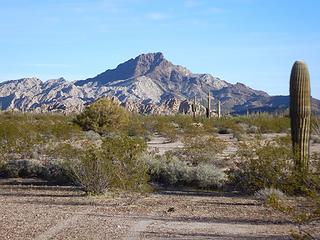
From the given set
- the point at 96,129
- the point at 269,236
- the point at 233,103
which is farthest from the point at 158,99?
the point at 269,236

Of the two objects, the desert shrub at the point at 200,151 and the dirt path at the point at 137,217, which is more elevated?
the desert shrub at the point at 200,151

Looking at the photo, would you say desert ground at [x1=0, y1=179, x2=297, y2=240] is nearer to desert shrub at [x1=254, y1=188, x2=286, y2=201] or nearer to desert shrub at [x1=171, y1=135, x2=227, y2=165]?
desert shrub at [x1=254, y1=188, x2=286, y2=201]

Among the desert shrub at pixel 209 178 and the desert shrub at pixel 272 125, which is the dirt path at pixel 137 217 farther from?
the desert shrub at pixel 272 125

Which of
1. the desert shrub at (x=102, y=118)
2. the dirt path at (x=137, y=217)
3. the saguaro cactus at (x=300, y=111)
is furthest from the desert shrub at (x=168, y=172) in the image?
the desert shrub at (x=102, y=118)

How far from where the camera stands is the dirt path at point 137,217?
11.5 metres

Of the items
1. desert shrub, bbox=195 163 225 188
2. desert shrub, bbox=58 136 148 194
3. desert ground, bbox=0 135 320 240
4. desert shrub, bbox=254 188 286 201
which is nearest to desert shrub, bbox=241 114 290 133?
desert shrub, bbox=195 163 225 188

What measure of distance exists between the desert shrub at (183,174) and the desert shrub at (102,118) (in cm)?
2162

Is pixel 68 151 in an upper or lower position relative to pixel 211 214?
upper

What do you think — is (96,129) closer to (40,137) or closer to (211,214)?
(40,137)

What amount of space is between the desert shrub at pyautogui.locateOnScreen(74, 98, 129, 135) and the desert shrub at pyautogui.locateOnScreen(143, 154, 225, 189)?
2162 centimetres

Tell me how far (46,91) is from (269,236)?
633 ft

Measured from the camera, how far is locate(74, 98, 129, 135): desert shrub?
42500 mm

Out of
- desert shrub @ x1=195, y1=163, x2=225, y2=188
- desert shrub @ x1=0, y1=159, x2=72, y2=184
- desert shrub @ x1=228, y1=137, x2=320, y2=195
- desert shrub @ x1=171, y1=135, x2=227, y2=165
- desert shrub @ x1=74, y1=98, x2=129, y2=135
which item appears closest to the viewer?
desert shrub @ x1=228, y1=137, x2=320, y2=195

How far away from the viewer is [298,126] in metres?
17.1
